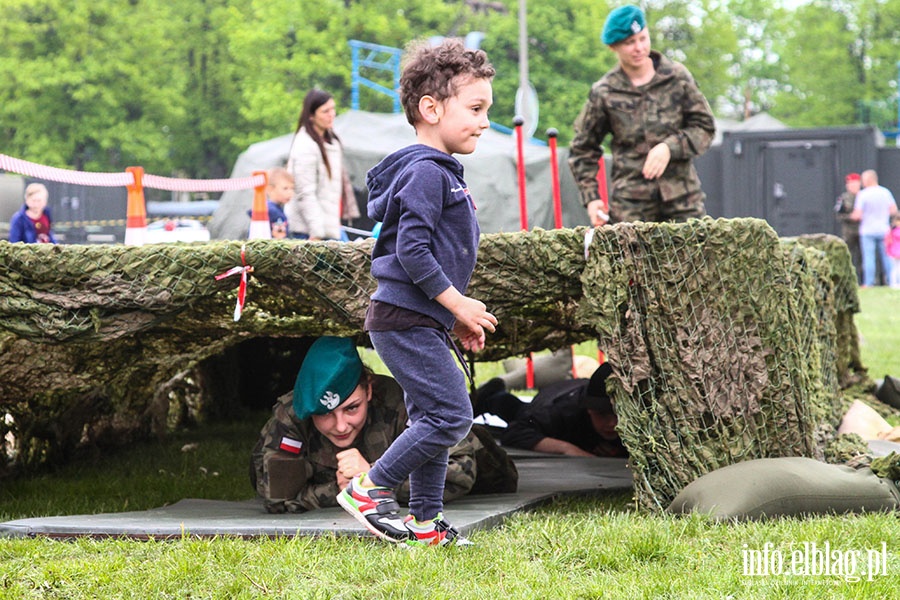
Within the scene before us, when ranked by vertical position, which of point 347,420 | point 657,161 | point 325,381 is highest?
point 657,161

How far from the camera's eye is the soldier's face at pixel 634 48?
610cm

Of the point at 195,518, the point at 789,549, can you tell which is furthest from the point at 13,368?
the point at 789,549

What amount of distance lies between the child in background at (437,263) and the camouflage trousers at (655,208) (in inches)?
110

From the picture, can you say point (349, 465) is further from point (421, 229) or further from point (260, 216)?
point (260, 216)

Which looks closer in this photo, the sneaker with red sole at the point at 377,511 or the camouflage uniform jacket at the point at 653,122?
the sneaker with red sole at the point at 377,511

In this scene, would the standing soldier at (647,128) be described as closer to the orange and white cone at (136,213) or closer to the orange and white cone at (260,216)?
the orange and white cone at (136,213)

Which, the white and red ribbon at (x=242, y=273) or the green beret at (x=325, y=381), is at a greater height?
the white and red ribbon at (x=242, y=273)

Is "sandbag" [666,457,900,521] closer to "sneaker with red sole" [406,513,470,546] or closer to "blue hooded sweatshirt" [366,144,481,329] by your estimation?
"sneaker with red sole" [406,513,470,546]

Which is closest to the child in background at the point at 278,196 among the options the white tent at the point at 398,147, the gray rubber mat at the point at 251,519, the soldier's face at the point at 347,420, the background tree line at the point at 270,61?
the gray rubber mat at the point at 251,519

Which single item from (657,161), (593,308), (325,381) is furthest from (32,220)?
(593,308)

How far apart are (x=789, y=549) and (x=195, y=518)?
201cm

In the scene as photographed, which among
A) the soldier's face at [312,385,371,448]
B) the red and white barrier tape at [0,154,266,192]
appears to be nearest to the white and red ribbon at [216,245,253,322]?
the soldier's face at [312,385,371,448]

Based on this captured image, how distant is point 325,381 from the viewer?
4.32m

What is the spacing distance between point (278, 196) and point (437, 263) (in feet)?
19.6
